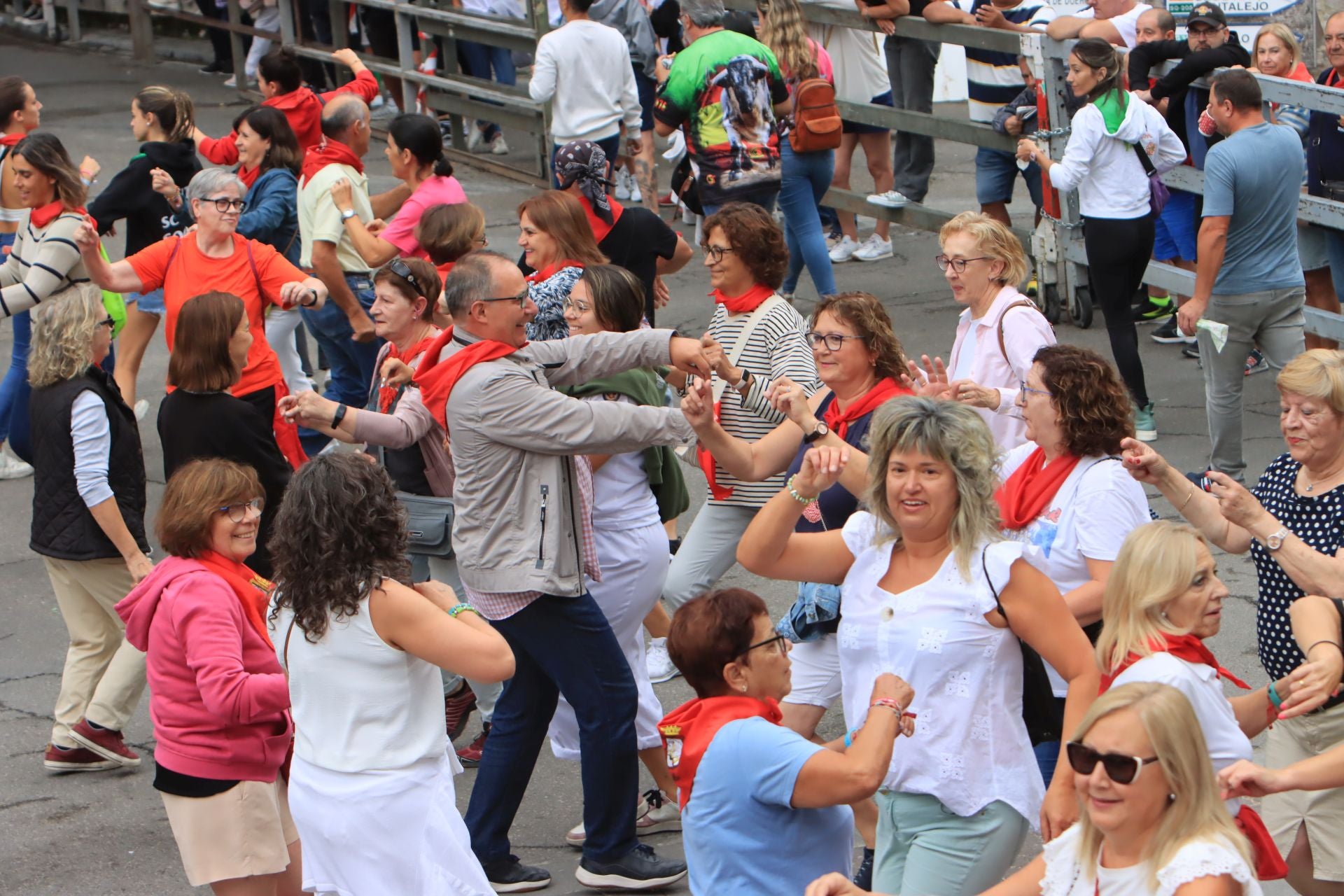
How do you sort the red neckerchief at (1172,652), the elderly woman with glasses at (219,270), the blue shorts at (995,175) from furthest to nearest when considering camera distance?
the blue shorts at (995,175)
the elderly woman with glasses at (219,270)
the red neckerchief at (1172,652)

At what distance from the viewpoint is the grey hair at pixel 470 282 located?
4.62m

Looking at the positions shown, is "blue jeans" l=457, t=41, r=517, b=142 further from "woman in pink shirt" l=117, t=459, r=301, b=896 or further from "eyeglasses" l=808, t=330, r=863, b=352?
"woman in pink shirt" l=117, t=459, r=301, b=896

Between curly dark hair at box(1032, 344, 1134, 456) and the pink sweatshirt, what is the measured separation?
219 centimetres

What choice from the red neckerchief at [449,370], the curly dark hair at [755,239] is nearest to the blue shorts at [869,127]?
the curly dark hair at [755,239]

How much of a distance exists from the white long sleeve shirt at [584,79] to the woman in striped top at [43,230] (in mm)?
3836

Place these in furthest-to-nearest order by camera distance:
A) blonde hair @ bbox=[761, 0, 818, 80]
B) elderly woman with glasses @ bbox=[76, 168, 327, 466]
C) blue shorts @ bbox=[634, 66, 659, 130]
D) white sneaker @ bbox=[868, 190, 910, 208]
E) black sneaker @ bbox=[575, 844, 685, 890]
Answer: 1. blue shorts @ bbox=[634, 66, 659, 130]
2. white sneaker @ bbox=[868, 190, 910, 208]
3. blonde hair @ bbox=[761, 0, 818, 80]
4. elderly woman with glasses @ bbox=[76, 168, 327, 466]
5. black sneaker @ bbox=[575, 844, 685, 890]

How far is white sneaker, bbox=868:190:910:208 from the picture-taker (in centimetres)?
1106

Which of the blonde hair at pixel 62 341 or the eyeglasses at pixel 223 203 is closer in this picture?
the blonde hair at pixel 62 341

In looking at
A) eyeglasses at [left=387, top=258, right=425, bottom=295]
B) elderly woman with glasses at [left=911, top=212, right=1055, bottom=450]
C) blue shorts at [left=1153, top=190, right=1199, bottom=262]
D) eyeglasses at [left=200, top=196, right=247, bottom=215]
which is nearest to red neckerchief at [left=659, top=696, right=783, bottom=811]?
elderly woman with glasses at [left=911, top=212, right=1055, bottom=450]

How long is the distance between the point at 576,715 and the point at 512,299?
1.28m

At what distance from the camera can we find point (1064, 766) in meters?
3.49

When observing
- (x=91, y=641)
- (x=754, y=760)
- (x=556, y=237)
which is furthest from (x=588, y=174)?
(x=754, y=760)

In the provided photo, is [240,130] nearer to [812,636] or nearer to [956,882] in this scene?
[812,636]

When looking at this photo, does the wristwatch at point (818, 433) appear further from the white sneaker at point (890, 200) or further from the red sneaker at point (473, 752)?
the white sneaker at point (890, 200)
